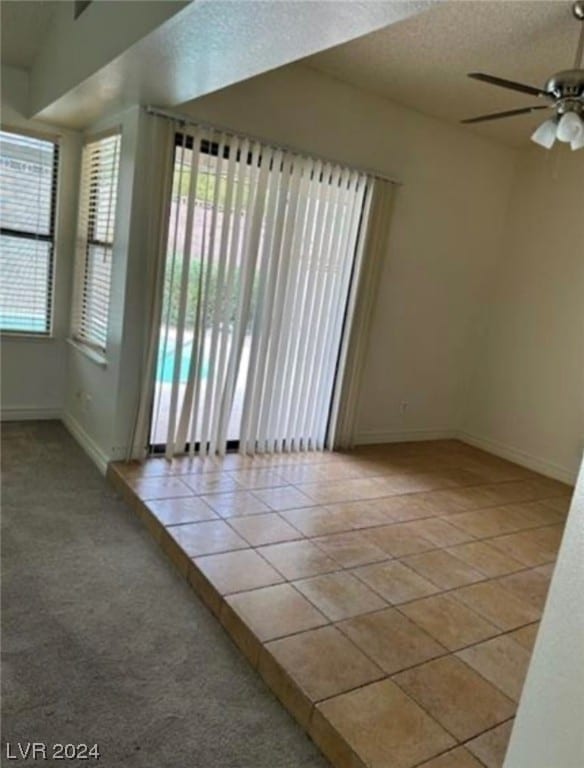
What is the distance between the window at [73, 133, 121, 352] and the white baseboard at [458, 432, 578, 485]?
11.5ft

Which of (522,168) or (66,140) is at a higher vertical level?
(522,168)

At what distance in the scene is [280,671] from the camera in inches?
78.6

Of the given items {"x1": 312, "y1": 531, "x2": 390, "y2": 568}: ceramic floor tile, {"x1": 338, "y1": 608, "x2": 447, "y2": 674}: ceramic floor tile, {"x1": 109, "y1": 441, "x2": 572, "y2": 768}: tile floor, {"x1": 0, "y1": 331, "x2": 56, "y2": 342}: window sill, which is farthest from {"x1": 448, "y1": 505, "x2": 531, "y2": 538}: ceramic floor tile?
{"x1": 0, "y1": 331, "x2": 56, "y2": 342}: window sill

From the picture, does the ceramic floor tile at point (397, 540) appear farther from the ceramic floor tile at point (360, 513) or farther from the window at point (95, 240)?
the window at point (95, 240)

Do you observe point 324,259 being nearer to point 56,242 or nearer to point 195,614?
point 56,242

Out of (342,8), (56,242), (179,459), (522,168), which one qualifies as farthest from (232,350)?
(522,168)

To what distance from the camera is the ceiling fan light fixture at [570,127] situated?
8.72ft

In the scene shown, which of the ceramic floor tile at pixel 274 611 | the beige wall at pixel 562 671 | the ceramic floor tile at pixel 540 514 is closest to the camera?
the beige wall at pixel 562 671

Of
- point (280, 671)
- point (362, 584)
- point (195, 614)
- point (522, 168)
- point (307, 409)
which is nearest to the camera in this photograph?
point (280, 671)

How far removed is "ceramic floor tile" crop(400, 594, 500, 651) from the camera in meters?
2.29

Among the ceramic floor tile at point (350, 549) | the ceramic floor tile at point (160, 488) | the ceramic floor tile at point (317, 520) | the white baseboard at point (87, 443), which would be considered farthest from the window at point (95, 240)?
the ceramic floor tile at point (350, 549)

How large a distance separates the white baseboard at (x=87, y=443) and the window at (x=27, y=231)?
753mm

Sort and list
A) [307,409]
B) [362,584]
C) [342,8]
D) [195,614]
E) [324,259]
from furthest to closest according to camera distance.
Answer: [307,409] → [324,259] → [362,584] → [195,614] → [342,8]

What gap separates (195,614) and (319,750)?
0.80 metres
